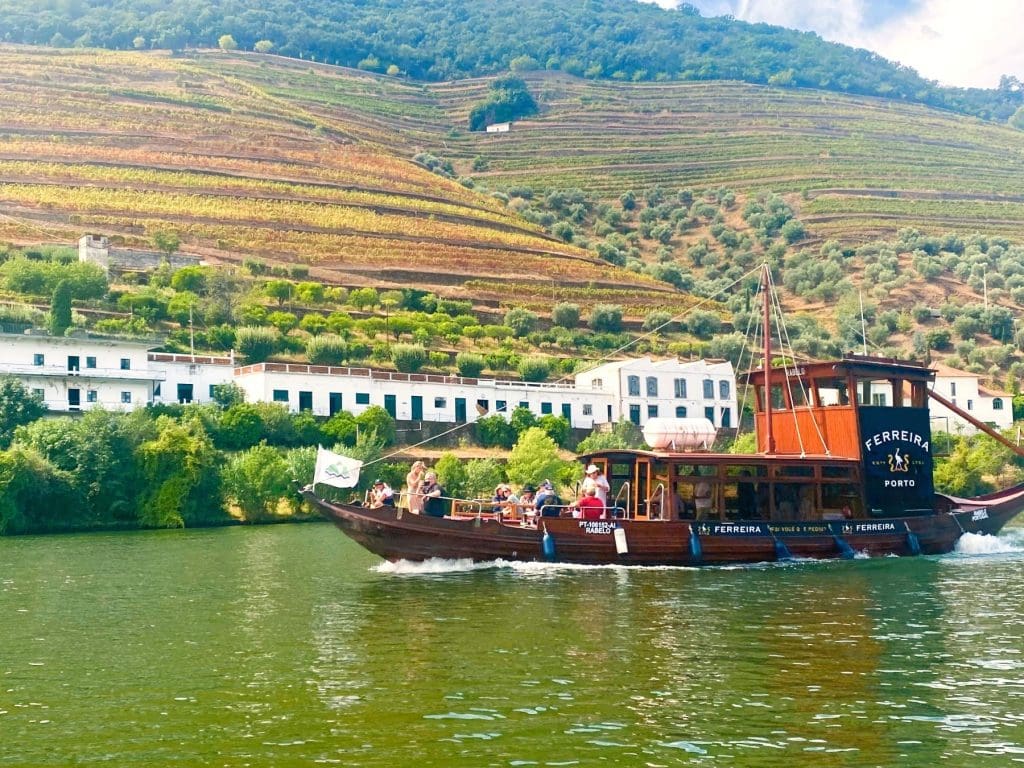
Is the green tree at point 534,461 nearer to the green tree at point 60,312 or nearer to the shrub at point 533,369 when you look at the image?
the shrub at point 533,369

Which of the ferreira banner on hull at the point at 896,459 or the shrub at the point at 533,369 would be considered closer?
the ferreira banner on hull at the point at 896,459

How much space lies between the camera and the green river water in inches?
498

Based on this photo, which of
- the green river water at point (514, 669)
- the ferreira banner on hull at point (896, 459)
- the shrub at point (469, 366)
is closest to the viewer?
the green river water at point (514, 669)

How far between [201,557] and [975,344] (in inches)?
2846

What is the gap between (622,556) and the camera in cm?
2994

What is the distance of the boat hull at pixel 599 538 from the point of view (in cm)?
2897

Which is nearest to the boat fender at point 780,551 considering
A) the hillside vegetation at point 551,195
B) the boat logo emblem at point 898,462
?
the boat logo emblem at point 898,462

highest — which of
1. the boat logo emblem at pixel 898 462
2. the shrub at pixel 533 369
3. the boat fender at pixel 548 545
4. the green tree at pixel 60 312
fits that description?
the green tree at pixel 60 312

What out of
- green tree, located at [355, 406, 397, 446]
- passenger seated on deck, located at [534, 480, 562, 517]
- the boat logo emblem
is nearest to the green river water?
passenger seated on deck, located at [534, 480, 562, 517]

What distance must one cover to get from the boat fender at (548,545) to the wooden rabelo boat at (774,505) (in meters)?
0.03

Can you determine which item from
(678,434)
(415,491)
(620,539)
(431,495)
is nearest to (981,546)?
(678,434)

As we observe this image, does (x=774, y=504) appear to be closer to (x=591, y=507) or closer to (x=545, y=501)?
(x=591, y=507)

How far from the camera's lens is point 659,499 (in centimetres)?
3123

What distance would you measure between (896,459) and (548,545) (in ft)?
36.9
